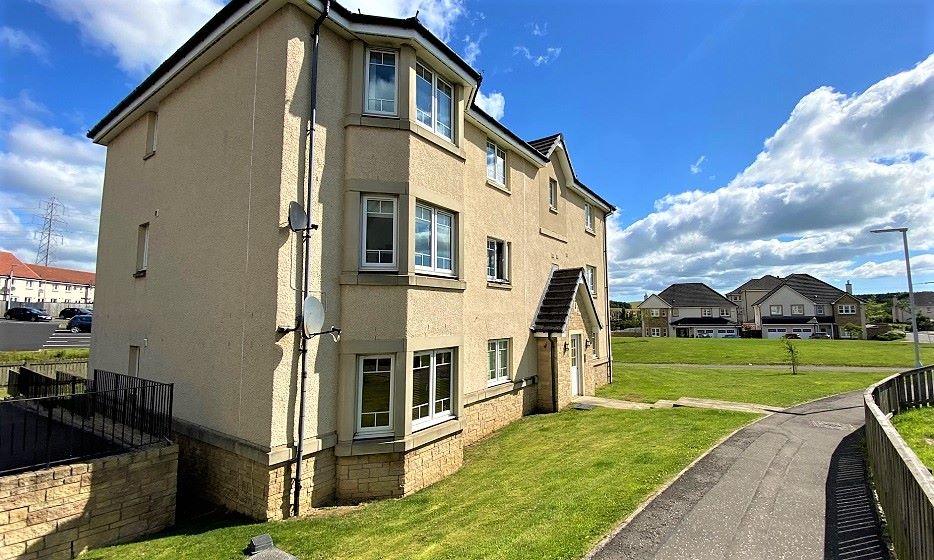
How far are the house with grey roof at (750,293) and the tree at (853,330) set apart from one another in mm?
15486

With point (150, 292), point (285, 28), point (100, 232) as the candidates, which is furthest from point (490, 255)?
point (100, 232)

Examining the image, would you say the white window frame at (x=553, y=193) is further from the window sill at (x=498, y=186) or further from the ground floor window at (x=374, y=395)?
the ground floor window at (x=374, y=395)

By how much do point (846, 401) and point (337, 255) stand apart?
20429 millimetres

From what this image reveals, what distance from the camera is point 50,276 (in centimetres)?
7612

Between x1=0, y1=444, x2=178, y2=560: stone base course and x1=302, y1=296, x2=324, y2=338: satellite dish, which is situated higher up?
x1=302, y1=296, x2=324, y2=338: satellite dish

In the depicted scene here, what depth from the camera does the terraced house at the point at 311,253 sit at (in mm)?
8305

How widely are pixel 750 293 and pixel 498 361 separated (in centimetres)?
8670

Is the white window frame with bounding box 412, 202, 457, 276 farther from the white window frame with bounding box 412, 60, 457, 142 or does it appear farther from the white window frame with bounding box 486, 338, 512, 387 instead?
the white window frame with bounding box 486, 338, 512, 387

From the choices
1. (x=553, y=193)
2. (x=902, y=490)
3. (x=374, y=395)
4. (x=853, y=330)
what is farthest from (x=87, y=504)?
(x=853, y=330)

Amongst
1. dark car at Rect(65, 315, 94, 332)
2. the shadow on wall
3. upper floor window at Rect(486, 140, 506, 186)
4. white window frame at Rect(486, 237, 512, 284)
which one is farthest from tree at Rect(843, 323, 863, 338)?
dark car at Rect(65, 315, 94, 332)

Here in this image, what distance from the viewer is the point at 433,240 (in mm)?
10141

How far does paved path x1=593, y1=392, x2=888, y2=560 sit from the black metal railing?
9236mm

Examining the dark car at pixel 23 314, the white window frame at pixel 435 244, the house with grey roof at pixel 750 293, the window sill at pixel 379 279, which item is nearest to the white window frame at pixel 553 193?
the white window frame at pixel 435 244

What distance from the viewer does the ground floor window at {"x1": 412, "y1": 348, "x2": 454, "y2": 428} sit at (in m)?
9.49
